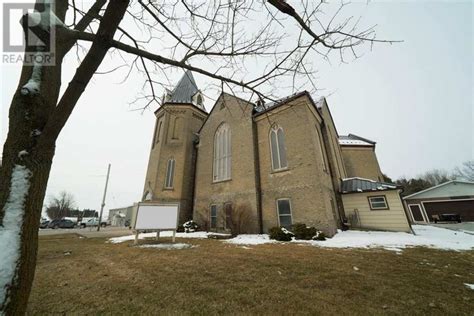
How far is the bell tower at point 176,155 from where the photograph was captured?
1757cm

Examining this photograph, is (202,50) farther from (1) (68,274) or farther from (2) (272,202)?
(2) (272,202)

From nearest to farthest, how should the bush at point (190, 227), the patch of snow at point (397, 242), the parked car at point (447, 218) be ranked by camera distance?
the patch of snow at point (397, 242) → the bush at point (190, 227) → the parked car at point (447, 218)

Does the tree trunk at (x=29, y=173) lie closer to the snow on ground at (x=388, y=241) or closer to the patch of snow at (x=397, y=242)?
the snow on ground at (x=388, y=241)

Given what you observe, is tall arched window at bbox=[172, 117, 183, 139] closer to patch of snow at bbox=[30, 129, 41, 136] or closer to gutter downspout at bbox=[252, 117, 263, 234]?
gutter downspout at bbox=[252, 117, 263, 234]

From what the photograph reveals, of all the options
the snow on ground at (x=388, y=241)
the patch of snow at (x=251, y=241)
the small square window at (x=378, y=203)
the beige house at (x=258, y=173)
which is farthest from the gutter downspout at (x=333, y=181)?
the patch of snow at (x=251, y=241)

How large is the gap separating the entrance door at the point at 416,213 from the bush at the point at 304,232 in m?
24.4

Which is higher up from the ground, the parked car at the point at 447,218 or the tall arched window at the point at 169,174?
the tall arched window at the point at 169,174

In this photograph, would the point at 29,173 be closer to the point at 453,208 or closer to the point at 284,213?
the point at 284,213

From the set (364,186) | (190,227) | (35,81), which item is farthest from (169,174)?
(35,81)

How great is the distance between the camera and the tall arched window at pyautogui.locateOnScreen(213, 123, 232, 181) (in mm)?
16438

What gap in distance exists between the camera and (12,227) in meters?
1.77

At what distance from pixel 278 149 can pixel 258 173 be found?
2.25 m

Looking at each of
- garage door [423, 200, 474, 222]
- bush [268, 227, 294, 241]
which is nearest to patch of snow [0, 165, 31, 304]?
bush [268, 227, 294, 241]

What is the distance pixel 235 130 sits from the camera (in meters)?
16.5
